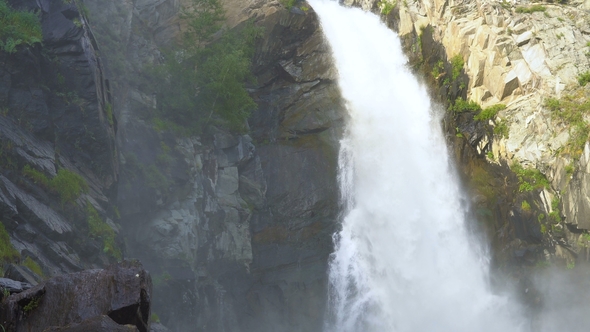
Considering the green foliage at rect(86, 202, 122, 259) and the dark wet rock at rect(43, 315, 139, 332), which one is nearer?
the dark wet rock at rect(43, 315, 139, 332)

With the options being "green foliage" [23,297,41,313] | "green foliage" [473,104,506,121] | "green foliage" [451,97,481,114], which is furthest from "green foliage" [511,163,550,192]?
"green foliage" [23,297,41,313]

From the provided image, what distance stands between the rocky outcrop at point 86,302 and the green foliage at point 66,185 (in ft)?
22.2

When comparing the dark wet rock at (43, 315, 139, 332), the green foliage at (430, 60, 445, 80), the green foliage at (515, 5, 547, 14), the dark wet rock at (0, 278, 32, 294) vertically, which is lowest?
the dark wet rock at (43, 315, 139, 332)

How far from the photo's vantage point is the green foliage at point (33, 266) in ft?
40.5

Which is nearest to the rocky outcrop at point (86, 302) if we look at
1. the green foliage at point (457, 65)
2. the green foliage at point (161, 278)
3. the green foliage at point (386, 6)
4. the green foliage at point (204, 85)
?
the green foliage at point (161, 278)

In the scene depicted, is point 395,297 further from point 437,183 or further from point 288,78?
point 288,78

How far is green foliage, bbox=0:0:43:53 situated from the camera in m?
16.1

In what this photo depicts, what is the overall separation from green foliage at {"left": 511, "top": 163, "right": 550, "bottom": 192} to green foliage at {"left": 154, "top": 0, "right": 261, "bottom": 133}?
1208 cm

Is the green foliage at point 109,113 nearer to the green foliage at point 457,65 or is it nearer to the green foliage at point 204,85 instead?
the green foliage at point 204,85

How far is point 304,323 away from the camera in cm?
2327

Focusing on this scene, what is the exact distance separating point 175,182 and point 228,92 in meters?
4.53

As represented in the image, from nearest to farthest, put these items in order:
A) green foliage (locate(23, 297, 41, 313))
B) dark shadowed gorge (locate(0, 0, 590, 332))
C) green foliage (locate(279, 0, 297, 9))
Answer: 1. green foliage (locate(23, 297, 41, 313))
2. dark shadowed gorge (locate(0, 0, 590, 332))
3. green foliage (locate(279, 0, 297, 9))

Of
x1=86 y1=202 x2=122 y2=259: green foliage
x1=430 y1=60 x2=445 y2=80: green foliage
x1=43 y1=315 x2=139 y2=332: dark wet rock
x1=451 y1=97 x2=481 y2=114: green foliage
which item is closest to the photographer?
x1=43 y1=315 x2=139 y2=332: dark wet rock

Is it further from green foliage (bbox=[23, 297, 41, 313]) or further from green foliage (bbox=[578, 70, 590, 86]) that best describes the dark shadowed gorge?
green foliage (bbox=[23, 297, 41, 313])
